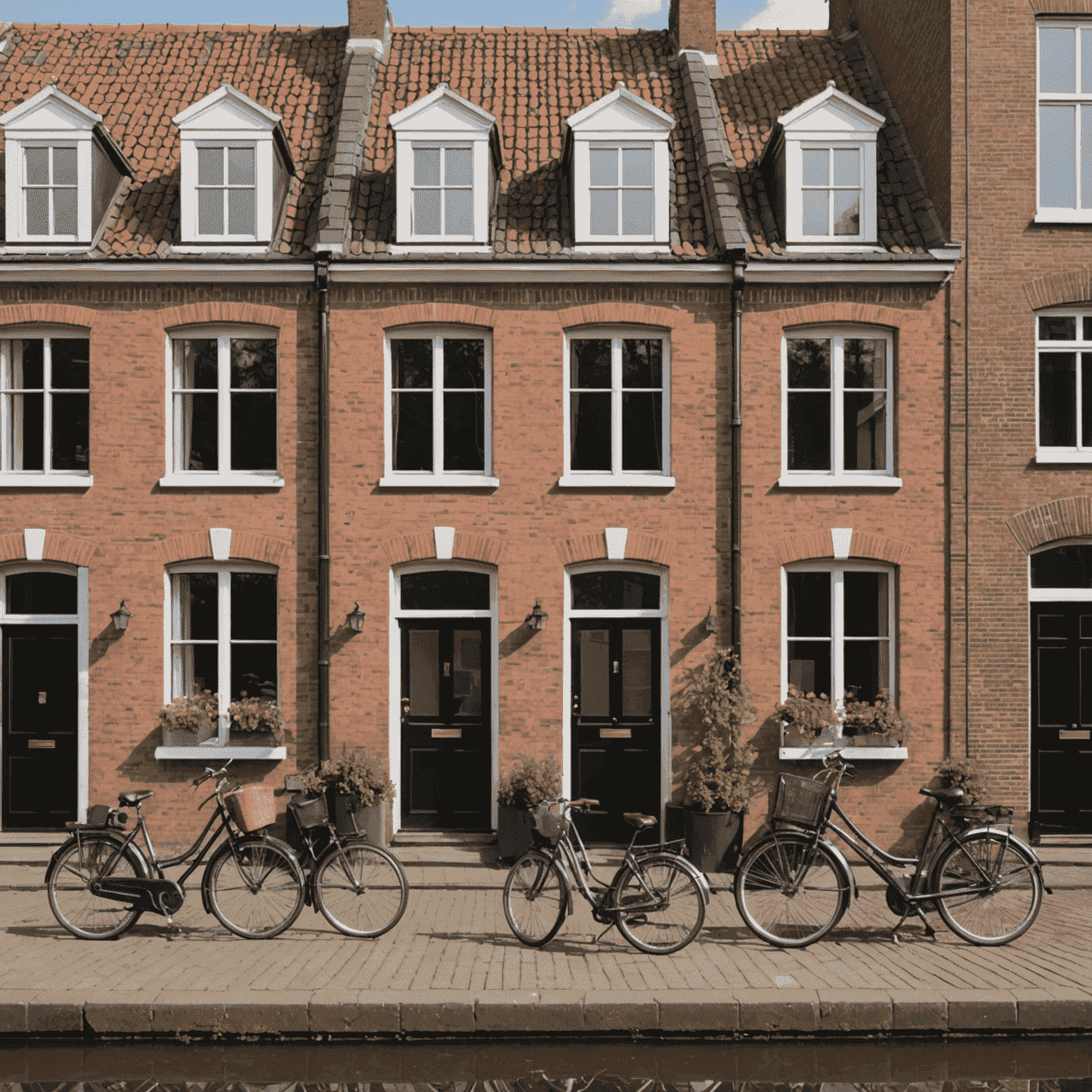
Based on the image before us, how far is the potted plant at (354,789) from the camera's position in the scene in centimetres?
1134

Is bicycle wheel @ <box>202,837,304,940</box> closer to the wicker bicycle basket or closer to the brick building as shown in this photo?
the wicker bicycle basket

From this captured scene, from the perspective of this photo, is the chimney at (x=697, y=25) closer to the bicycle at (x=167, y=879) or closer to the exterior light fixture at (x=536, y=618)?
the exterior light fixture at (x=536, y=618)

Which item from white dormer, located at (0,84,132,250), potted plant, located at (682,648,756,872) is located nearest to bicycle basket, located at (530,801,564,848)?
potted plant, located at (682,648,756,872)

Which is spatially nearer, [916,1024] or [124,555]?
[916,1024]

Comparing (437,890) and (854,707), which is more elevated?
(854,707)

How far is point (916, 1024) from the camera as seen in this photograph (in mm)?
6672

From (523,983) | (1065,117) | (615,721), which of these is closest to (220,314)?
(615,721)

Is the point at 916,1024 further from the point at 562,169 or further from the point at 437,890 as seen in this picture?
the point at 562,169

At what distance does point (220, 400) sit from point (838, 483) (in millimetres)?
7519

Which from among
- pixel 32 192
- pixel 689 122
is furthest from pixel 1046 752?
pixel 32 192

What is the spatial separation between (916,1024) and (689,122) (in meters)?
11.5

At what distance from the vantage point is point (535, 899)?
8.27m

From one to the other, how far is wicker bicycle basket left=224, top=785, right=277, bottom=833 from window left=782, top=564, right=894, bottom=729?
6.44 meters

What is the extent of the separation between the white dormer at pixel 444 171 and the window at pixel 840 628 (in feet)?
18.9
